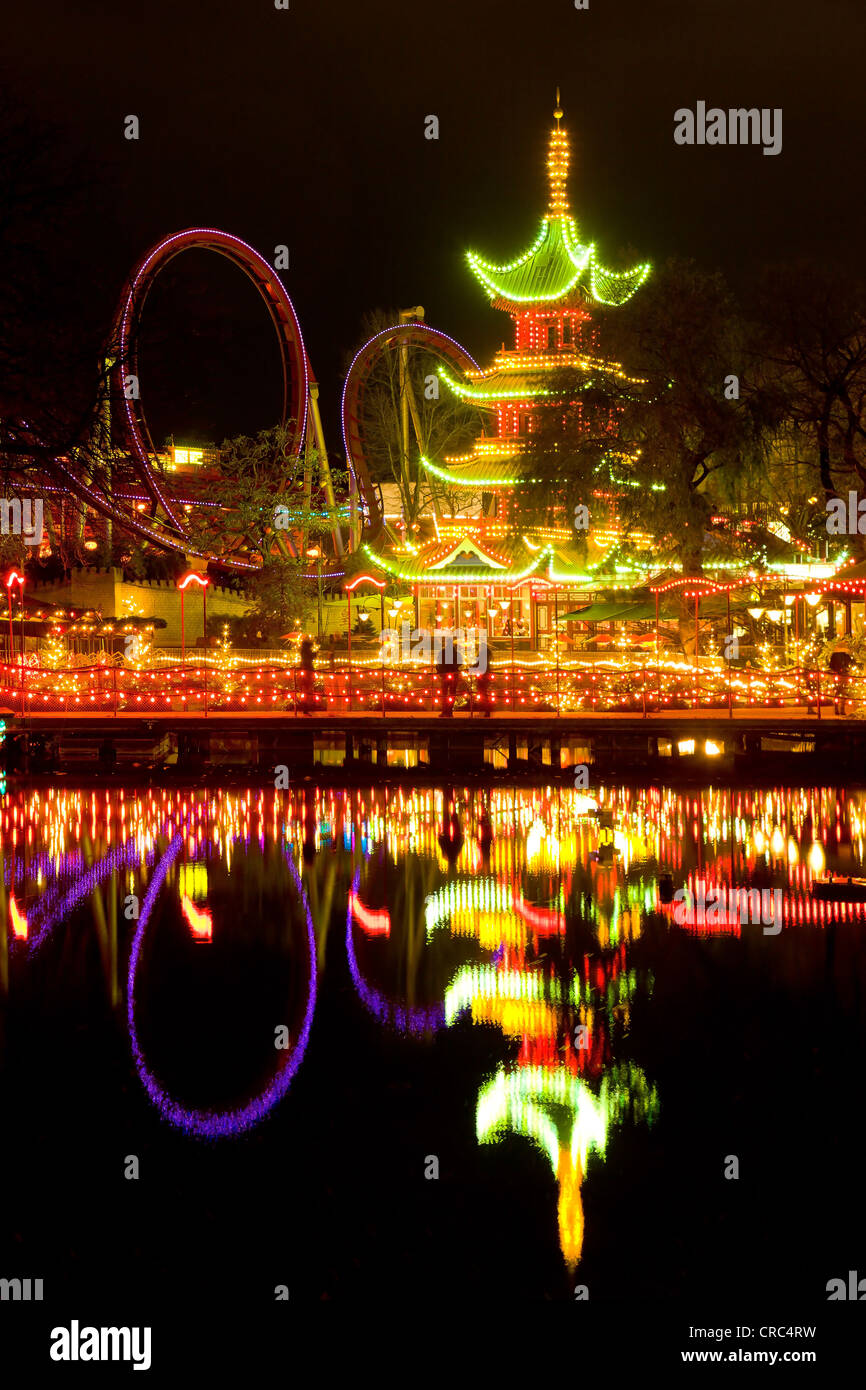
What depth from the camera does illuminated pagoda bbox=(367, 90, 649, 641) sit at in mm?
41781

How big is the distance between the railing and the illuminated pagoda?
8.92m

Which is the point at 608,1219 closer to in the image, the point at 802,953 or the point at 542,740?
the point at 802,953

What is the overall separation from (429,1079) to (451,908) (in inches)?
214

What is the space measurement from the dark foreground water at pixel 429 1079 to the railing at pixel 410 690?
1379cm

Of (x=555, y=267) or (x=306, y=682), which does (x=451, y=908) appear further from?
(x=555, y=267)

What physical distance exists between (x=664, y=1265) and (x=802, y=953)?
20.7ft

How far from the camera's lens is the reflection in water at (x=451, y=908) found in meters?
9.59
